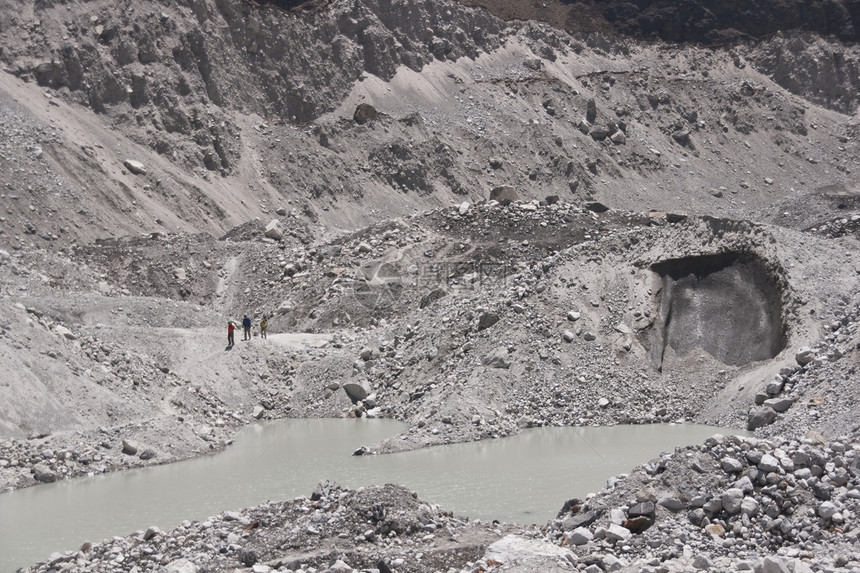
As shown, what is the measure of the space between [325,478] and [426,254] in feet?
57.0

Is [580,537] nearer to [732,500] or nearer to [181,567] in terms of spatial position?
[732,500]

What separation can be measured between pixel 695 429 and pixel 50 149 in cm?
3259

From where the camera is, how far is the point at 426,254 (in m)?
36.9

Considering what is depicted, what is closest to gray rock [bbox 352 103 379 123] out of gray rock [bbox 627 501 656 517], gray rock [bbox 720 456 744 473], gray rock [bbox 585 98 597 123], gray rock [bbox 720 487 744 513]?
gray rock [bbox 585 98 597 123]

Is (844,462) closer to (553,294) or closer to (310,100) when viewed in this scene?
(553,294)

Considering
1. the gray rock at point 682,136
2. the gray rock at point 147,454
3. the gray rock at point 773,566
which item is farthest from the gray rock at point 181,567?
the gray rock at point 682,136

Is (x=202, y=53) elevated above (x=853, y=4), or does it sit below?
below

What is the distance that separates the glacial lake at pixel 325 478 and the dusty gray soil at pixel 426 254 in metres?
1.00

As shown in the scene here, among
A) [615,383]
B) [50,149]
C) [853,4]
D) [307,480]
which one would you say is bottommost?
[307,480]

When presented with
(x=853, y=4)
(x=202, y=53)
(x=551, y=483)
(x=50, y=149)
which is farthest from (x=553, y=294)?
(x=853, y=4)

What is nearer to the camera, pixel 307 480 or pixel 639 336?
pixel 307 480

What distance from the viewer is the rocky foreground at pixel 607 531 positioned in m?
12.5

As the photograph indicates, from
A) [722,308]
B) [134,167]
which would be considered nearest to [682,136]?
[134,167]

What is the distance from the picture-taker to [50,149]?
46750mm
